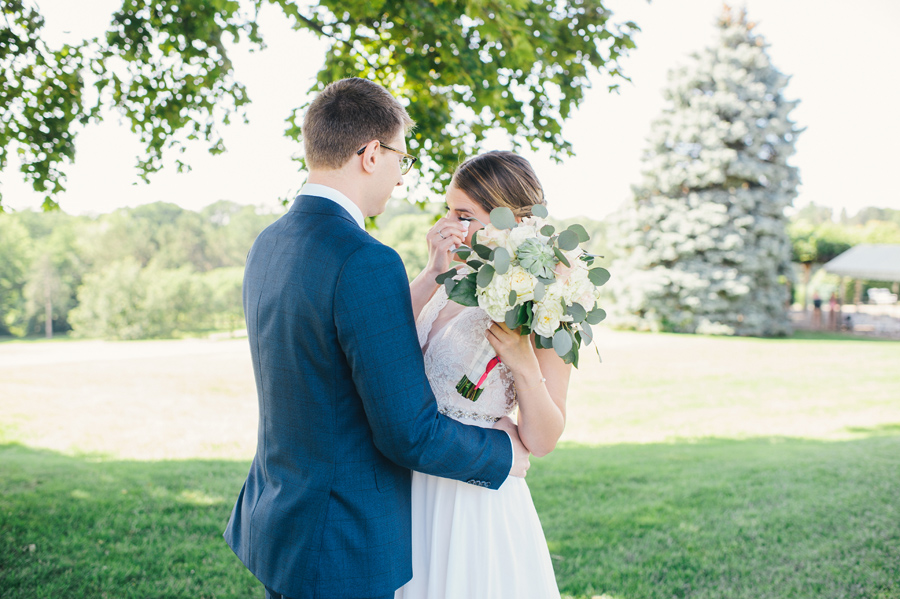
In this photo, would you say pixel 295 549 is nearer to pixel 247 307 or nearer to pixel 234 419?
pixel 247 307

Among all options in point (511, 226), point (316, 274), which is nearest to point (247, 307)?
point (316, 274)

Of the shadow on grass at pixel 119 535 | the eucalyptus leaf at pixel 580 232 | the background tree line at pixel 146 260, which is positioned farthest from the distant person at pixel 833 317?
the eucalyptus leaf at pixel 580 232

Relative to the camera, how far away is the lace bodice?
6.93ft

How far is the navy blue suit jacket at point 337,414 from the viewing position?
1650 millimetres

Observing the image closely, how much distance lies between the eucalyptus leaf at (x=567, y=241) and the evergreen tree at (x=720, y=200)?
977 inches

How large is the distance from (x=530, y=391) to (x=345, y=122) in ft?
3.37

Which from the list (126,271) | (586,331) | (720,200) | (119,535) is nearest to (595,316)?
(586,331)

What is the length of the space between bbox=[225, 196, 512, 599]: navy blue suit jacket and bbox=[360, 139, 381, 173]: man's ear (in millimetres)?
173

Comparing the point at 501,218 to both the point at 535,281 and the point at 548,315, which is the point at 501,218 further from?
the point at 548,315

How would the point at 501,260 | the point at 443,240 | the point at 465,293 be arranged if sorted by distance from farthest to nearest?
the point at 443,240
the point at 465,293
the point at 501,260

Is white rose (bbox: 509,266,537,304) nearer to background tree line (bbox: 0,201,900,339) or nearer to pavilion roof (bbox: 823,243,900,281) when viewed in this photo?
background tree line (bbox: 0,201,900,339)

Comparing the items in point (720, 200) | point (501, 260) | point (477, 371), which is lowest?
point (477, 371)

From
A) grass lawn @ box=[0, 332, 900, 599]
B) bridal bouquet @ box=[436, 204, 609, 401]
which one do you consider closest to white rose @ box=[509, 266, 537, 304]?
bridal bouquet @ box=[436, 204, 609, 401]

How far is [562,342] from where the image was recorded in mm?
1832
